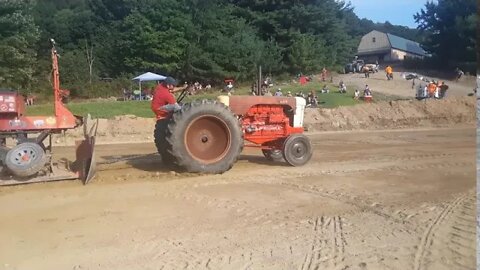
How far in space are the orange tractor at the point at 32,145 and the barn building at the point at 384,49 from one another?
207 ft

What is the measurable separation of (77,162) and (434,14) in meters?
48.8

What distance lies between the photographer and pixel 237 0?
48.5 metres

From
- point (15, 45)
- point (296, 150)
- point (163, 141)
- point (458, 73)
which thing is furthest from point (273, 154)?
point (458, 73)

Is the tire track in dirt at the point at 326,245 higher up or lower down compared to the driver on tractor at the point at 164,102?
lower down

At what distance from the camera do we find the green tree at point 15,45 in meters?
32.3

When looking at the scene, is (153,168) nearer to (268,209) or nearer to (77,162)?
(77,162)

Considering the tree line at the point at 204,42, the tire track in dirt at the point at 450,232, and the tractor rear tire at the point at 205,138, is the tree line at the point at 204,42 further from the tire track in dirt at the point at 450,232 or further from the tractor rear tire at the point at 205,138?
the tire track in dirt at the point at 450,232

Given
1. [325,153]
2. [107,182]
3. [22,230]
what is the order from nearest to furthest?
[22,230]
[107,182]
[325,153]

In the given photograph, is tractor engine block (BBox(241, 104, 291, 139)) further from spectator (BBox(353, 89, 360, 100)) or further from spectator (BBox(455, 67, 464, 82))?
spectator (BBox(455, 67, 464, 82))

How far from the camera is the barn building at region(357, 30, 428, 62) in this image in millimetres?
69438

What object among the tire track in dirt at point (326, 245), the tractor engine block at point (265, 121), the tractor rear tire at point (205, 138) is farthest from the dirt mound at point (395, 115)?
the tire track in dirt at point (326, 245)

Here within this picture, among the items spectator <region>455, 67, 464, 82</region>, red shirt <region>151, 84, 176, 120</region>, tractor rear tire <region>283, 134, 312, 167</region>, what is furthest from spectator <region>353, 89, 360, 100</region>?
red shirt <region>151, 84, 176, 120</region>

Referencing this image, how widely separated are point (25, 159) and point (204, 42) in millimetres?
35118

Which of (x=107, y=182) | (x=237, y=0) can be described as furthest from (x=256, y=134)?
(x=237, y=0)
